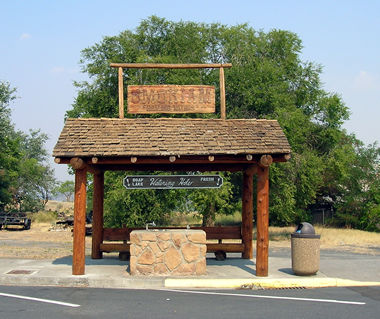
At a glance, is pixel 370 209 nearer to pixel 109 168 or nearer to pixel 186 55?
pixel 186 55

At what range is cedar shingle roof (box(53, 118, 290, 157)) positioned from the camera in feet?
39.5

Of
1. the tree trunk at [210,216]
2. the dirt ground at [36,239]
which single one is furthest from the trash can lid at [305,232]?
the tree trunk at [210,216]

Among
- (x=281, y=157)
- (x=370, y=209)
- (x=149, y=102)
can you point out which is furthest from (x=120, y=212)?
(x=370, y=209)

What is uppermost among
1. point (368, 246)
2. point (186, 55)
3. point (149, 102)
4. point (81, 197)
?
point (186, 55)

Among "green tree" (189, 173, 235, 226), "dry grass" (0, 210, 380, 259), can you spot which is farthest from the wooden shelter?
"green tree" (189, 173, 235, 226)

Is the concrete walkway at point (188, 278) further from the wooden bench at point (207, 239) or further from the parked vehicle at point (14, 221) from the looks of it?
the parked vehicle at point (14, 221)

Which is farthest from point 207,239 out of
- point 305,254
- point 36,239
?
point 36,239

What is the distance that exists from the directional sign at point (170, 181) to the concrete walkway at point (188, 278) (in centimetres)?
209

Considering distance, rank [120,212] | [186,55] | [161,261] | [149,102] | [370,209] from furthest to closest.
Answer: [370,209] → [186,55] → [120,212] → [149,102] → [161,261]

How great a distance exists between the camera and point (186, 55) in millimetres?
30312

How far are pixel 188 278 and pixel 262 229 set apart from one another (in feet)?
6.68

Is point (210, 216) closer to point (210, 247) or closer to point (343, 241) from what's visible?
point (343, 241)

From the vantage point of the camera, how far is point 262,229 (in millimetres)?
12109

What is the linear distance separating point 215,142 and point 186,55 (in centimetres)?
1868
